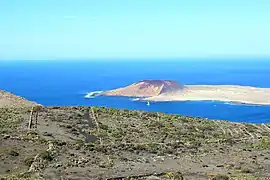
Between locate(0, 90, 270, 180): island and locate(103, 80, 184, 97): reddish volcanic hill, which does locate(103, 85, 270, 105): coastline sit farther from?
locate(0, 90, 270, 180): island

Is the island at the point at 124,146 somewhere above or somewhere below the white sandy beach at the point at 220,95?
above

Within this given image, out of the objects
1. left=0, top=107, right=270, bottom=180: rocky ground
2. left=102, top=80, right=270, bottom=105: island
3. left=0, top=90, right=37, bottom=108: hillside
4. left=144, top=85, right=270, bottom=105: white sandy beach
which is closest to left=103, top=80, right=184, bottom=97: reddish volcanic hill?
left=102, top=80, right=270, bottom=105: island

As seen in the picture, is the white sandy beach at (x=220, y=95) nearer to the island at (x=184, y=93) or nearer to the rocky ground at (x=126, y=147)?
the island at (x=184, y=93)

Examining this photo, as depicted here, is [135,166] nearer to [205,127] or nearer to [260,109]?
[205,127]

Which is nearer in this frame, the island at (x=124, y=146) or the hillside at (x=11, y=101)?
the island at (x=124, y=146)

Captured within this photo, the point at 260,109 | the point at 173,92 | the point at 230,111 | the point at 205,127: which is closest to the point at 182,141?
the point at 205,127

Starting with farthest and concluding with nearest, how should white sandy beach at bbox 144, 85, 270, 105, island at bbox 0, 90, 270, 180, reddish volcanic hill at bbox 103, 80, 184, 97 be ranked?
reddish volcanic hill at bbox 103, 80, 184, 97 → white sandy beach at bbox 144, 85, 270, 105 → island at bbox 0, 90, 270, 180

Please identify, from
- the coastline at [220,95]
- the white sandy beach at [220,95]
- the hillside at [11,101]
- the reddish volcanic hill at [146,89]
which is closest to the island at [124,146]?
the hillside at [11,101]

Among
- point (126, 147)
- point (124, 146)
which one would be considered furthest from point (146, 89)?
point (126, 147)
